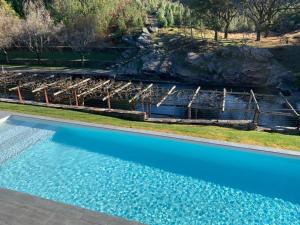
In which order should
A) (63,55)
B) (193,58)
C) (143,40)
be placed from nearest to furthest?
(193,58) < (143,40) < (63,55)

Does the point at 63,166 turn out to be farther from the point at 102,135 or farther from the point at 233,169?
the point at 233,169

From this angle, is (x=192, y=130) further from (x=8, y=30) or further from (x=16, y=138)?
(x=8, y=30)

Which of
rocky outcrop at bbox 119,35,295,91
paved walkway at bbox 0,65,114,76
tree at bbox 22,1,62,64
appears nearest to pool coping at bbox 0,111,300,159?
rocky outcrop at bbox 119,35,295,91

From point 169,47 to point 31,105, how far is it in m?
20.2

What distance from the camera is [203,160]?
508 inches

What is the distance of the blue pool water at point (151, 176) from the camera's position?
9742mm

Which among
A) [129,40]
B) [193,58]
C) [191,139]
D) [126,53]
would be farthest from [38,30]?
[191,139]

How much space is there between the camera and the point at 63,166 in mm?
12672

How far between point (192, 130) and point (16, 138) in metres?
8.61

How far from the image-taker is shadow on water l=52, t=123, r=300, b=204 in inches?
446

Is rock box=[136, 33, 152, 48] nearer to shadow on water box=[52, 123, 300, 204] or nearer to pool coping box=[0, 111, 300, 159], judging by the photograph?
pool coping box=[0, 111, 300, 159]

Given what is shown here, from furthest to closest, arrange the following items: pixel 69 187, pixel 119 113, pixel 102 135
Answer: pixel 119 113, pixel 102 135, pixel 69 187

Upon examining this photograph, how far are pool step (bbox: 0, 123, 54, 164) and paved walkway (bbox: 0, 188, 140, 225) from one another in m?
4.55

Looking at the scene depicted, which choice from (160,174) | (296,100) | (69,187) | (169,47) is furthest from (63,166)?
(169,47)
